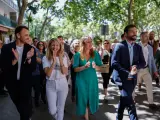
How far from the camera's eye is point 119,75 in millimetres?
4738

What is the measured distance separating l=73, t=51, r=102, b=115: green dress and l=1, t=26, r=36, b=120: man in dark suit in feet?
3.60

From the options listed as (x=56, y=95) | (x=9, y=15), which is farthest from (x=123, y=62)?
(x=9, y=15)

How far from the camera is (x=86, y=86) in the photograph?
5.18 m

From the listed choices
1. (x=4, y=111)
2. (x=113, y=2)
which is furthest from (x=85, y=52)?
(x=113, y=2)

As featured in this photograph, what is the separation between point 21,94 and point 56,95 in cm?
71

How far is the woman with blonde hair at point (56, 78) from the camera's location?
4.72 metres

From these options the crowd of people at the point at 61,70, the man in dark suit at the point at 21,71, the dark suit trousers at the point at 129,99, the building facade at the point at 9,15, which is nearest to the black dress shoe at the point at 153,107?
the crowd of people at the point at 61,70

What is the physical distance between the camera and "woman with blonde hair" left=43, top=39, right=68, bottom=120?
4.72 meters

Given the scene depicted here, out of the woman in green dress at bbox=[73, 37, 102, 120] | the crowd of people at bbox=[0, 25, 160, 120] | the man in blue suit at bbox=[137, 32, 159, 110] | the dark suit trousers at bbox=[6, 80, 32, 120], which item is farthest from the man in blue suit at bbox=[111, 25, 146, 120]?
the man in blue suit at bbox=[137, 32, 159, 110]

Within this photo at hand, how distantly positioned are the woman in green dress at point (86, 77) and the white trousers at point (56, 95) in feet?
1.54

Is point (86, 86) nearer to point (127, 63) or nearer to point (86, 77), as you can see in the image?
point (86, 77)

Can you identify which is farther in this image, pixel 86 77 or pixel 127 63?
pixel 86 77

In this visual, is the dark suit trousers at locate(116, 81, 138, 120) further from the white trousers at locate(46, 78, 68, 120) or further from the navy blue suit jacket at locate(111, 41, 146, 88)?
the white trousers at locate(46, 78, 68, 120)

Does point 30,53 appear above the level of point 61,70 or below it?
above
